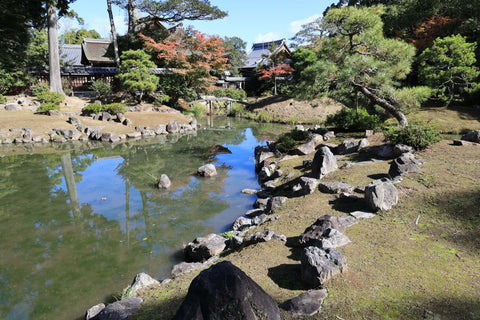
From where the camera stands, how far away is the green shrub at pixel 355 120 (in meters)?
10.6

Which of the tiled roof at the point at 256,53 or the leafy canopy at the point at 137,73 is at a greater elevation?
the tiled roof at the point at 256,53

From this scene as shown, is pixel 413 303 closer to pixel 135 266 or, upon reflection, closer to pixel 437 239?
pixel 437 239

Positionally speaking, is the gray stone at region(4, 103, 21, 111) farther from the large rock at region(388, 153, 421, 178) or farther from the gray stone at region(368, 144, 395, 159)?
A: the large rock at region(388, 153, 421, 178)

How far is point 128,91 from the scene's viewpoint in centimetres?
2283

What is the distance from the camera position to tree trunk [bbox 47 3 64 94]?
1931 centimetres

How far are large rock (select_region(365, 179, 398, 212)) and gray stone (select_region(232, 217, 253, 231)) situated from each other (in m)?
2.48

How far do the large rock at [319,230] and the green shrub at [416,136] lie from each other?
4320mm

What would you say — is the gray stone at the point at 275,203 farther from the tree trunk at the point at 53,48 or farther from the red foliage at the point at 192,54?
the tree trunk at the point at 53,48

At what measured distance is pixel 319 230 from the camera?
169 inches

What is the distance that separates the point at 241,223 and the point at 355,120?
7.24 meters

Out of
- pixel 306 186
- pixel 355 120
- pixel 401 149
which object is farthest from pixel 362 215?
pixel 355 120

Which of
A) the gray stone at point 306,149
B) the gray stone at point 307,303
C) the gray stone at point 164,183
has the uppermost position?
the gray stone at point 306,149

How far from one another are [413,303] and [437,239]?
1629 mm

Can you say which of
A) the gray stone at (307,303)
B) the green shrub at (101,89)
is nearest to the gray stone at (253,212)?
the gray stone at (307,303)
